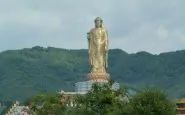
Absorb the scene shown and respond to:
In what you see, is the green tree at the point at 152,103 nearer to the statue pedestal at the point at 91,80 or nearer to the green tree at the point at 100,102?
the green tree at the point at 100,102

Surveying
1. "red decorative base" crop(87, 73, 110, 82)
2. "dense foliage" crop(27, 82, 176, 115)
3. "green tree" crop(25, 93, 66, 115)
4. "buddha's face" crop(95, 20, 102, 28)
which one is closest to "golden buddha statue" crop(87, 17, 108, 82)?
"buddha's face" crop(95, 20, 102, 28)

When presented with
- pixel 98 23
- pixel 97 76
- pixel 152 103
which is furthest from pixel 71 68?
pixel 152 103

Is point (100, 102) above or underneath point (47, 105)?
above

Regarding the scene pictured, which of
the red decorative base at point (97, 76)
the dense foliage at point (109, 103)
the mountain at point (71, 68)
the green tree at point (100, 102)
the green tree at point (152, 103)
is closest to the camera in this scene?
the green tree at point (152, 103)

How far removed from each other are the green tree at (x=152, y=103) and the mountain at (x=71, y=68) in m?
130

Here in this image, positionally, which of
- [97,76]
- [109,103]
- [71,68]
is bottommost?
[71,68]

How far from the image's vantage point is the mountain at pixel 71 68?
15925cm

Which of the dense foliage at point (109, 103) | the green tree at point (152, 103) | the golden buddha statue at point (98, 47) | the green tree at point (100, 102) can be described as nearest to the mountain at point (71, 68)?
the golden buddha statue at point (98, 47)

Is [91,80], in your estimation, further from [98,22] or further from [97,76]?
[98,22]

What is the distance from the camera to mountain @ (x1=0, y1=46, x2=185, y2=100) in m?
159

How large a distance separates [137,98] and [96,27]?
936 inches

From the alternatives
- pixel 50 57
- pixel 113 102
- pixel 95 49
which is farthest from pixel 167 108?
pixel 50 57

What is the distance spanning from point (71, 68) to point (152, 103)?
156220 mm

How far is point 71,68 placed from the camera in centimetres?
17600
